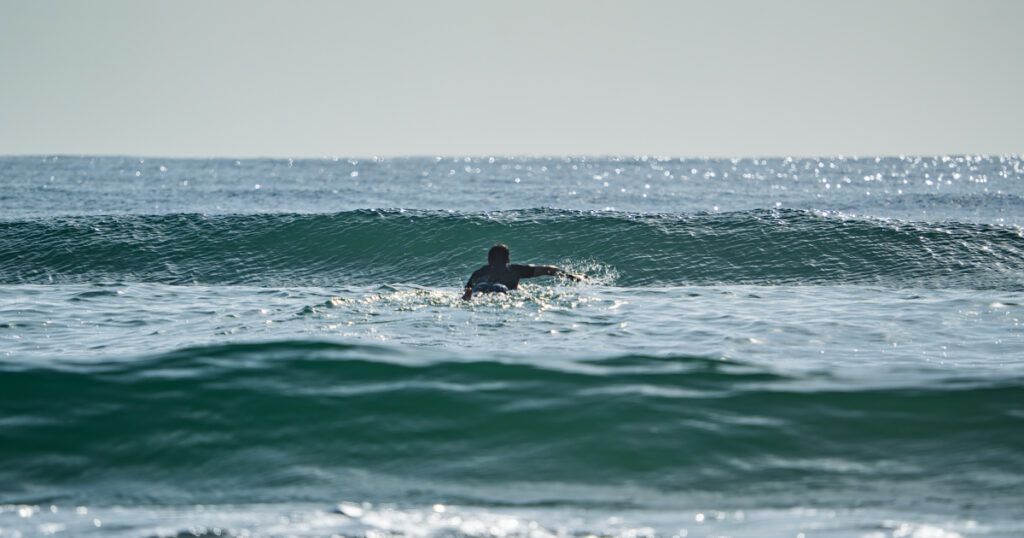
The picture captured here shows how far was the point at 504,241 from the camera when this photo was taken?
18750 mm

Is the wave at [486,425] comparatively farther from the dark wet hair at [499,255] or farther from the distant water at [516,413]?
the dark wet hair at [499,255]

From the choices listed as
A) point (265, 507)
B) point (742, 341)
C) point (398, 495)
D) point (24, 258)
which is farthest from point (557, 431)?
point (24, 258)

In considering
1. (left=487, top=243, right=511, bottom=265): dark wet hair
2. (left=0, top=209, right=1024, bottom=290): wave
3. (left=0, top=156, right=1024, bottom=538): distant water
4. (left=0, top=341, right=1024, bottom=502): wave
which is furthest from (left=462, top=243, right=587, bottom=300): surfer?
(left=0, top=209, right=1024, bottom=290): wave

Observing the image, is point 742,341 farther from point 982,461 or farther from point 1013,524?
point 1013,524

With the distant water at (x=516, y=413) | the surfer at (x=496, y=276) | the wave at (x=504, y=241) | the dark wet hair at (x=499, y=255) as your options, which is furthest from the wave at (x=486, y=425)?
the wave at (x=504, y=241)

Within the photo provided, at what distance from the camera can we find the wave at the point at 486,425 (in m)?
4.86

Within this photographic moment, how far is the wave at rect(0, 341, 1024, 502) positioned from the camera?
4855 mm

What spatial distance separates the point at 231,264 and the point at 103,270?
8.48 feet

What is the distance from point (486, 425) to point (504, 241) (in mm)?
13334

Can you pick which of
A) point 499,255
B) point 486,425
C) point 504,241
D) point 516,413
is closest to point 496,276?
point 499,255

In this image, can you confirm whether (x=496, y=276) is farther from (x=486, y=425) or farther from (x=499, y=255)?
(x=486, y=425)

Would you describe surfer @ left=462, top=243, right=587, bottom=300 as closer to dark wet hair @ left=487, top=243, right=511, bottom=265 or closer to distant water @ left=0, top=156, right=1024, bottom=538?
dark wet hair @ left=487, top=243, right=511, bottom=265

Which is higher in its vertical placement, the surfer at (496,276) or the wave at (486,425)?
the surfer at (496,276)

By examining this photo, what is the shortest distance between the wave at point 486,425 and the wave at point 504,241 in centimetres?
917
